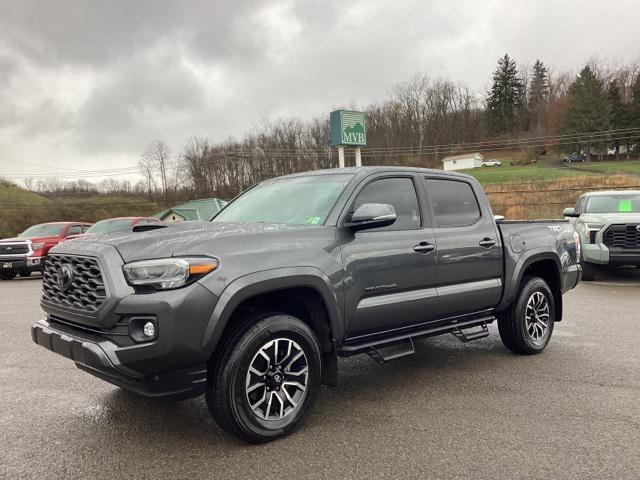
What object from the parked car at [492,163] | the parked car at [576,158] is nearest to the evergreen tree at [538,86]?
the parked car at [492,163]

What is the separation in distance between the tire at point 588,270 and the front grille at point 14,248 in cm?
1478

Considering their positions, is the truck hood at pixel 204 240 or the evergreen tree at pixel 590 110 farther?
the evergreen tree at pixel 590 110

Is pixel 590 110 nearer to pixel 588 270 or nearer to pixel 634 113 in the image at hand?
pixel 634 113

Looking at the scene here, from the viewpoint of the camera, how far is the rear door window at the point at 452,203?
15.4 ft

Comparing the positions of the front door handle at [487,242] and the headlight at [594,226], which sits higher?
the front door handle at [487,242]

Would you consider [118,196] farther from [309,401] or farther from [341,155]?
[309,401]

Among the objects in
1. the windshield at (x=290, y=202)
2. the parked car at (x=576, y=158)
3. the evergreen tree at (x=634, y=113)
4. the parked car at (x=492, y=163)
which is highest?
the evergreen tree at (x=634, y=113)

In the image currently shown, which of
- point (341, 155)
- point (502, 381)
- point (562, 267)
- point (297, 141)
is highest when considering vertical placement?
point (297, 141)

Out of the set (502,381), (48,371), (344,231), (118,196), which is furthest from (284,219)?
(118,196)

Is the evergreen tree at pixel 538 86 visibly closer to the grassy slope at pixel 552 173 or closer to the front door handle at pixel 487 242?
the grassy slope at pixel 552 173

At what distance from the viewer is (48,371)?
5078 millimetres

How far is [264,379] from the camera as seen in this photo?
10.9 feet

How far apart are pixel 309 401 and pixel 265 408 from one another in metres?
→ 0.35

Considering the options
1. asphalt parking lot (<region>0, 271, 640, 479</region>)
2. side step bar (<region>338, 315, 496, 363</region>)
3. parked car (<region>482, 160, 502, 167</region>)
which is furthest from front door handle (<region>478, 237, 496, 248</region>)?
parked car (<region>482, 160, 502, 167</region>)
